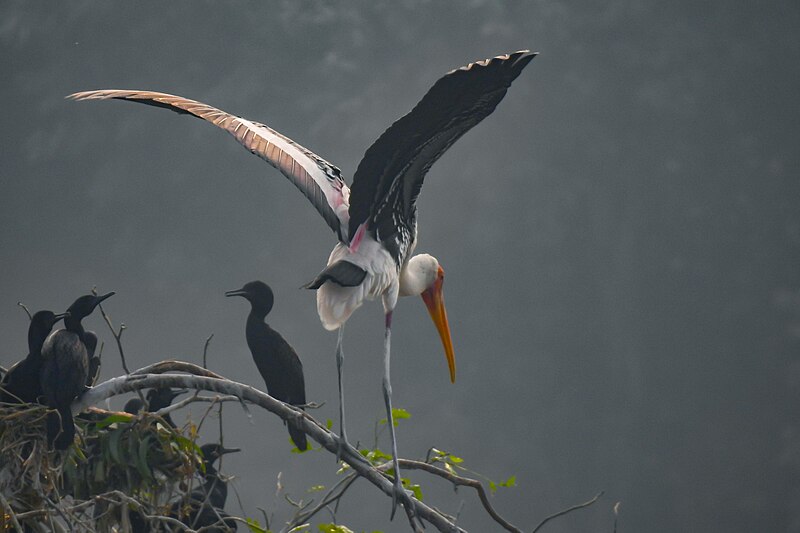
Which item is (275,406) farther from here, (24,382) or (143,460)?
(24,382)

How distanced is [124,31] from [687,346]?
30.0 ft

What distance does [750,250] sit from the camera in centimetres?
1748

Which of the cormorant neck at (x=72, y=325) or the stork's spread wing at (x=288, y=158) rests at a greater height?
the stork's spread wing at (x=288, y=158)

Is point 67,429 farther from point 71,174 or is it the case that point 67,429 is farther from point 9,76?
point 9,76

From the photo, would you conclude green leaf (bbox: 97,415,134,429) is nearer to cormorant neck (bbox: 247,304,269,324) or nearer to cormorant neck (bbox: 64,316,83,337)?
cormorant neck (bbox: 64,316,83,337)

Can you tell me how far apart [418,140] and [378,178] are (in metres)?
0.28

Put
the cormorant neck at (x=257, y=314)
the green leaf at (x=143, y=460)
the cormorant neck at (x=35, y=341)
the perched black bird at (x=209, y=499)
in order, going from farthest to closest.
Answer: the cormorant neck at (x=257, y=314) → the perched black bird at (x=209, y=499) → the cormorant neck at (x=35, y=341) → the green leaf at (x=143, y=460)

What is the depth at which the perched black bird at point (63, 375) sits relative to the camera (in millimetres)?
4574

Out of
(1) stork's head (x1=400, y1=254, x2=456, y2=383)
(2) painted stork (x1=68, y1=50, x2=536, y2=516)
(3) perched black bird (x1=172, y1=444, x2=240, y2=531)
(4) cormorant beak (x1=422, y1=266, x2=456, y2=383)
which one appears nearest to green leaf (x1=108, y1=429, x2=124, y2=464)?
(3) perched black bird (x1=172, y1=444, x2=240, y2=531)

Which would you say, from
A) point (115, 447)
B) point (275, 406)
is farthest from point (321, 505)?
point (115, 447)

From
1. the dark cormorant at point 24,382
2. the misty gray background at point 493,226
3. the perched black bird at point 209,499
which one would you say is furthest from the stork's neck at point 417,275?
the misty gray background at point 493,226

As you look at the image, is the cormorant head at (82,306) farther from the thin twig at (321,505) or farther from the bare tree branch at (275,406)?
the thin twig at (321,505)

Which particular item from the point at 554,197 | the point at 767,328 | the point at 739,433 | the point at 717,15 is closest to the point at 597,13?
the point at 717,15

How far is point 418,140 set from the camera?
4.71 meters
